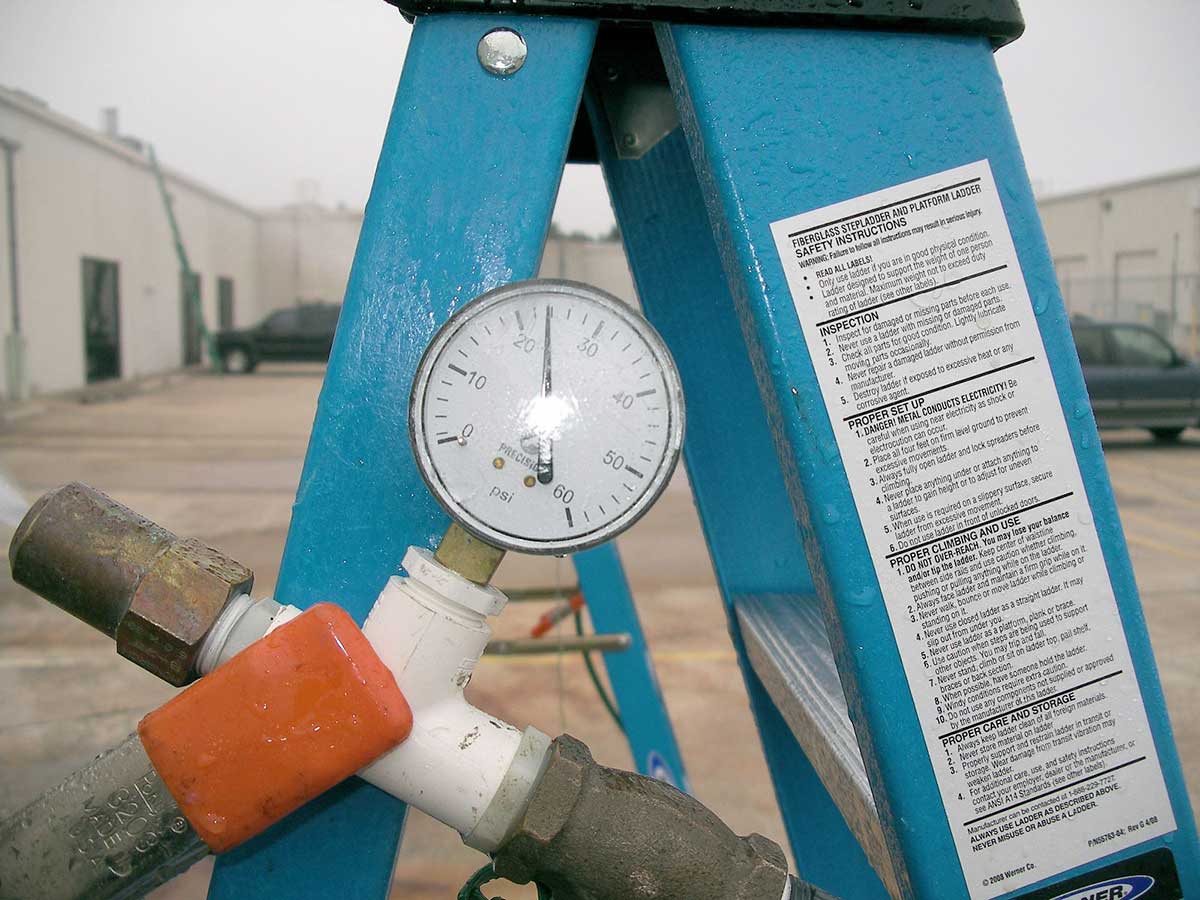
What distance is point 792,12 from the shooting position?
68cm

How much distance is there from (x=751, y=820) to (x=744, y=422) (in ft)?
5.10

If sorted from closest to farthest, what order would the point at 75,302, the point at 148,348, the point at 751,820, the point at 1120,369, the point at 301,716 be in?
the point at 301,716 < the point at 751,820 < the point at 1120,369 < the point at 75,302 < the point at 148,348

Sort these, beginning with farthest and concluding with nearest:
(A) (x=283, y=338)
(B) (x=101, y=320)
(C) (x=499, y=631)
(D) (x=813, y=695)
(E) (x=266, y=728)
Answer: (A) (x=283, y=338) < (B) (x=101, y=320) < (C) (x=499, y=631) < (D) (x=813, y=695) < (E) (x=266, y=728)

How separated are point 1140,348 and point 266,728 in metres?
10.1

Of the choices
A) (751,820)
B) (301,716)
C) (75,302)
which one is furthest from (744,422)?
(75,302)

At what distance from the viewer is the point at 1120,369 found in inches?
356

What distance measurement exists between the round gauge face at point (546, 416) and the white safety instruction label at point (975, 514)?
0.13 metres

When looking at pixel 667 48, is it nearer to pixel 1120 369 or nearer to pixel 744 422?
pixel 744 422

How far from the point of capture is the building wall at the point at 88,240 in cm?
1168

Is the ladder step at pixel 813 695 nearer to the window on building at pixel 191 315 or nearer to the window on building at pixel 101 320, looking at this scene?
the window on building at pixel 101 320

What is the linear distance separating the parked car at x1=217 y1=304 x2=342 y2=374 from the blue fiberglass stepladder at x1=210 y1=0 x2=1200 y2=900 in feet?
55.7

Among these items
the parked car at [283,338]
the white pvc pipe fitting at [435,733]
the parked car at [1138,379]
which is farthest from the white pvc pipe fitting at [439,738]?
the parked car at [283,338]

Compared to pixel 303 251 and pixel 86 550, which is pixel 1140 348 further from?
pixel 303 251

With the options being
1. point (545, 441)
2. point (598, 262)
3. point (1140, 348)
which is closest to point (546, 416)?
point (545, 441)
